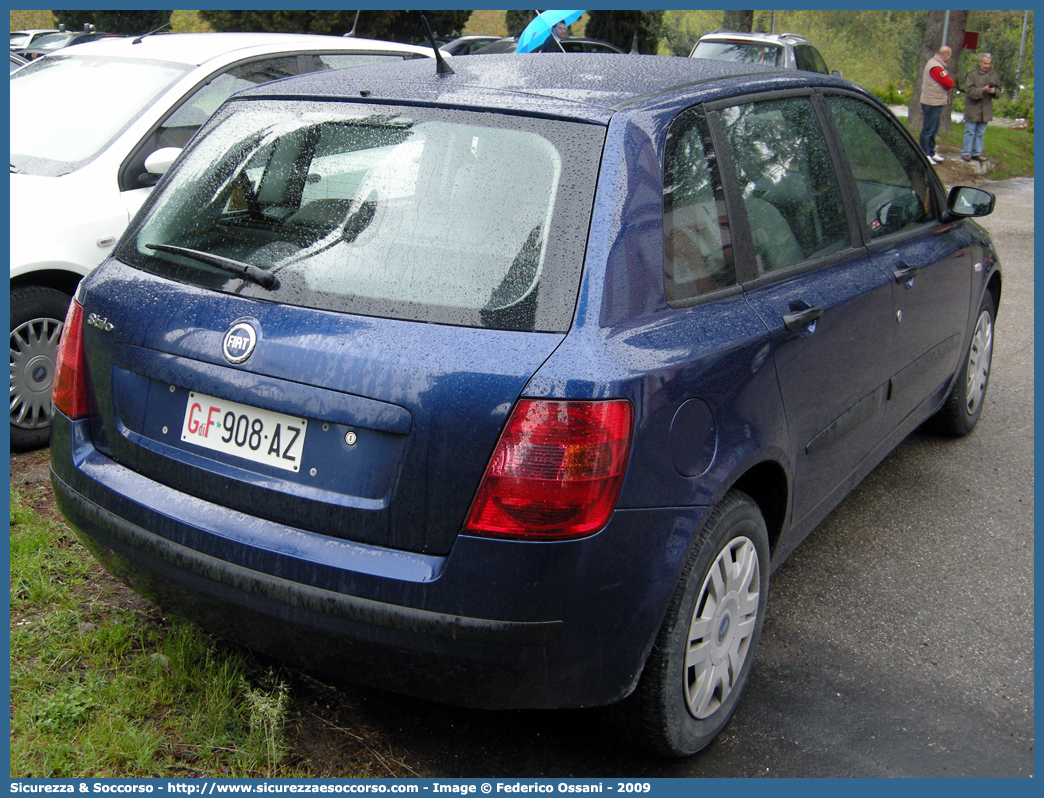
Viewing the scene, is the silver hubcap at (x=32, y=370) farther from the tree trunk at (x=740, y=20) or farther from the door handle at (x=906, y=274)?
the tree trunk at (x=740, y=20)

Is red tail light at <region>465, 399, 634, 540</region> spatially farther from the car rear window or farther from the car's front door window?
the car's front door window

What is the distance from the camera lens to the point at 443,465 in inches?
82.7

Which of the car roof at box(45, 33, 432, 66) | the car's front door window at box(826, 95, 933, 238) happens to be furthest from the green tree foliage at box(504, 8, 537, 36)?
the car's front door window at box(826, 95, 933, 238)

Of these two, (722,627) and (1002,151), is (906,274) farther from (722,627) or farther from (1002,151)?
(1002,151)

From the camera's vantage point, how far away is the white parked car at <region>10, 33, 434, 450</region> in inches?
171

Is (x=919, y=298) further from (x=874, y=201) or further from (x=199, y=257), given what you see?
(x=199, y=257)

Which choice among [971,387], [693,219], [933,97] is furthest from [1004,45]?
[693,219]

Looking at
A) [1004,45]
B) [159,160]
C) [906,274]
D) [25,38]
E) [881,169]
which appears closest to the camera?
[906,274]

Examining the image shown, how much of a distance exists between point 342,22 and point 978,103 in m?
19.5

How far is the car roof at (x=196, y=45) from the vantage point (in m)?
5.24

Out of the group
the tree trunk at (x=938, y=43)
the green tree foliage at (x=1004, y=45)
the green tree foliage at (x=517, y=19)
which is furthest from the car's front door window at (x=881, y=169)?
the green tree foliage at (x=517, y=19)

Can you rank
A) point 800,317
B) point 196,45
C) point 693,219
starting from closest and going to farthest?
point 693,219, point 800,317, point 196,45

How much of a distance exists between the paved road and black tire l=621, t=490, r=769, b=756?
0.39ft

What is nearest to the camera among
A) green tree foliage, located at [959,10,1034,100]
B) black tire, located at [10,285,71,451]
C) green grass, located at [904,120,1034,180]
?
black tire, located at [10,285,71,451]
